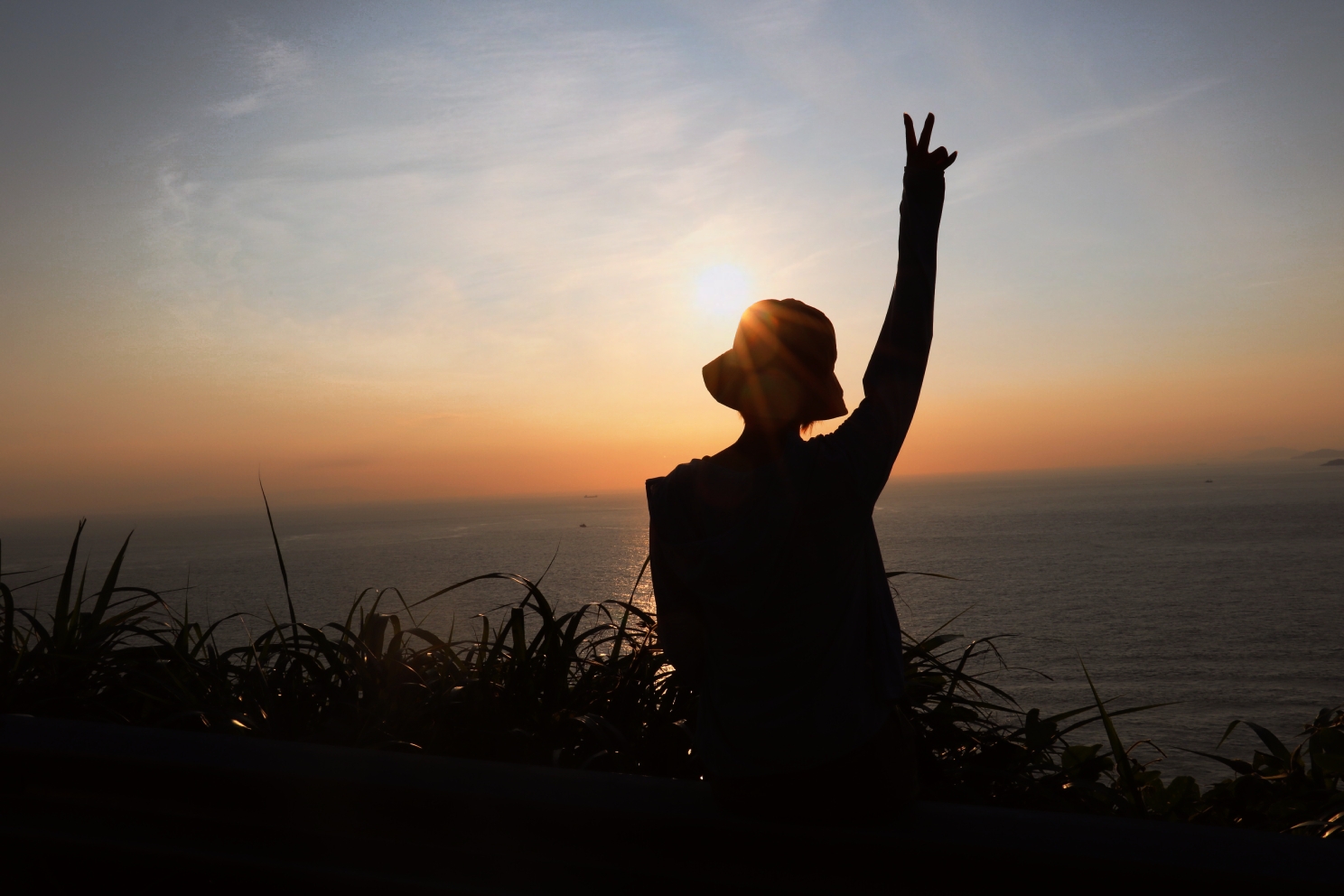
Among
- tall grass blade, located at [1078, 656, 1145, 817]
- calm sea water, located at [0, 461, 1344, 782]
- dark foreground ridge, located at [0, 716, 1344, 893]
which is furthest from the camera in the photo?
calm sea water, located at [0, 461, 1344, 782]

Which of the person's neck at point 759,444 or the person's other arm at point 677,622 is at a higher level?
the person's neck at point 759,444

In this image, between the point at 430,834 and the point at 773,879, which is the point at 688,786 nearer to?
the point at 773,879

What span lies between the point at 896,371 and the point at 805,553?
0.37 m

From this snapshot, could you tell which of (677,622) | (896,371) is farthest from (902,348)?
(677,622)

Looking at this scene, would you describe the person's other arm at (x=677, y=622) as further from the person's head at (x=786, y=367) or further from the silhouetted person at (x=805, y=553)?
the person's head at (x=786, y=367)

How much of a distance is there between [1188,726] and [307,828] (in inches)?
681

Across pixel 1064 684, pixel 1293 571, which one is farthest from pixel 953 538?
pixel 1064 684

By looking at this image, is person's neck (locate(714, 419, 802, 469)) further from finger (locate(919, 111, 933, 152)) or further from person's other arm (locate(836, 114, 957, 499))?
finger (locate(919, 111, 933, 152))

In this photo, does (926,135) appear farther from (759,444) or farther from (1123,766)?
(1123,766)

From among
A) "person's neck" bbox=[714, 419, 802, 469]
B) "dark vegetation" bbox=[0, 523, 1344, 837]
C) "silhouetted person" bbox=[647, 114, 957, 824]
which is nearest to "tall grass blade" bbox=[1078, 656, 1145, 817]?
"dark vegetation" bbox=[0, 523, 1344, 837]

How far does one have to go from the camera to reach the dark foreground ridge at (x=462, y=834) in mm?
1370

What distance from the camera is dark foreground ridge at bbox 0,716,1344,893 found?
1.37 metres

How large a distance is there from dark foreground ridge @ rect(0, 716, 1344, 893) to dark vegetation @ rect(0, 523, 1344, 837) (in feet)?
2.02

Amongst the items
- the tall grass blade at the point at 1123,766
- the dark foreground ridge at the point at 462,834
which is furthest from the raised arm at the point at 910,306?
the tall grass blade at the point at 1123,766
